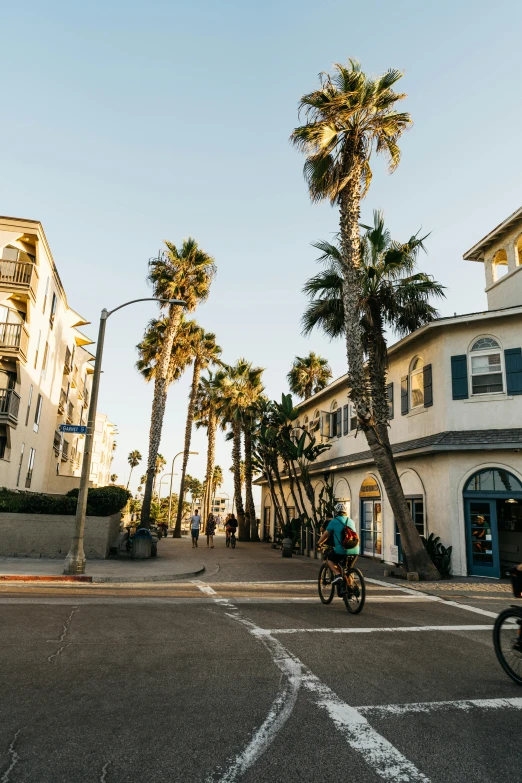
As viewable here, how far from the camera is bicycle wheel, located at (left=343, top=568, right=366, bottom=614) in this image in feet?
30.6

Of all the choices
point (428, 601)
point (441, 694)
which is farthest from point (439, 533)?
point (441, 694)

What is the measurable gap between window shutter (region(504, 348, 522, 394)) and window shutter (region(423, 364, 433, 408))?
2536mm

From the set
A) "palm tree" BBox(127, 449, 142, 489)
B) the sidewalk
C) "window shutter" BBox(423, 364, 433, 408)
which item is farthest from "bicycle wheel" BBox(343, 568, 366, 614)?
"palm tree" BBox(127, 449, 142, 489)

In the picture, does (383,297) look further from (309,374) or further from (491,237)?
(309,374)

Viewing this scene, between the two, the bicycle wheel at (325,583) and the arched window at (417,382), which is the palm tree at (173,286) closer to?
the arched window at (417,382)

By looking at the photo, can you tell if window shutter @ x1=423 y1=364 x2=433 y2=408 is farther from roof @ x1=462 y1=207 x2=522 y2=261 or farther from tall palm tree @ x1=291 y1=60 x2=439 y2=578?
roof @ x1=462 y1=207 x2=522 y2=261

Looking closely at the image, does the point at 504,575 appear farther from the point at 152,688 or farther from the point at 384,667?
the point at 152,688

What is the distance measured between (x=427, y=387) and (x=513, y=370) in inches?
115

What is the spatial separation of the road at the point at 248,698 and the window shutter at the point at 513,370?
9706mm

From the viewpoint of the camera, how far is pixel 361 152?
720 inches

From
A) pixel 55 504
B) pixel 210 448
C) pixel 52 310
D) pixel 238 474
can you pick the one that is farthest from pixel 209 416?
pixel 55 504

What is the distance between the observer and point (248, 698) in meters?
4.78

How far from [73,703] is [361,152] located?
60.3 ft

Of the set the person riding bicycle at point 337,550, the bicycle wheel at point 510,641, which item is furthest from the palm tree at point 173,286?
the bicycle wheel at point 510,641
